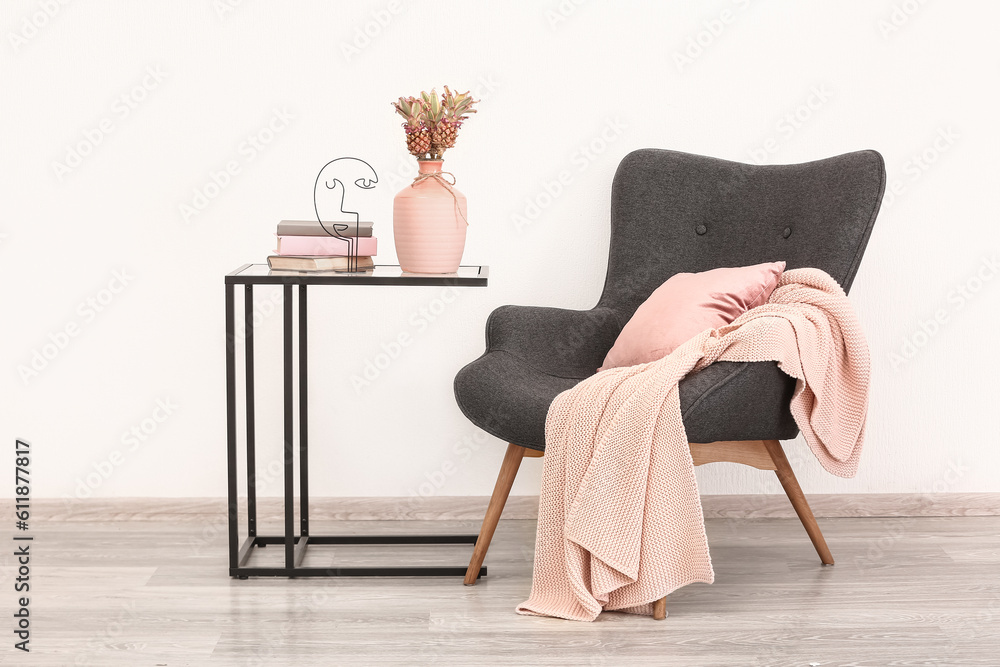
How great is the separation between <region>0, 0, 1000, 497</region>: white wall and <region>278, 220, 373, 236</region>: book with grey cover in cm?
45

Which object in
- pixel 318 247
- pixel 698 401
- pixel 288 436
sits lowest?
pixel 288 436

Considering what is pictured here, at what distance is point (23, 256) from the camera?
233cm

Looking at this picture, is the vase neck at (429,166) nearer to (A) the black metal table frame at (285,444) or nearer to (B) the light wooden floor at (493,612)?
(A) the black metal table frame at (285,444)

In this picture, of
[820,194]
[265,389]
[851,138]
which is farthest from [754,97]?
[265,389]

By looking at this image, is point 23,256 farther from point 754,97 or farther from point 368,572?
point 754,97

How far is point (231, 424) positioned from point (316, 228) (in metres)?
0.44

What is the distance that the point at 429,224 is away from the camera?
1.86m

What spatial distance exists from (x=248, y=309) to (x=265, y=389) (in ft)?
Result: 1.58

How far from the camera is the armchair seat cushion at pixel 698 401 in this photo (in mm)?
1691

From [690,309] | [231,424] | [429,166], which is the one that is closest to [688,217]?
[690,309]

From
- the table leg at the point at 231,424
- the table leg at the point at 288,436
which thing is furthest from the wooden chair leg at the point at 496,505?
the table leg at the point at 231,424

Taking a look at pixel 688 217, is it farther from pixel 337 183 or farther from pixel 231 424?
pixel 231 424

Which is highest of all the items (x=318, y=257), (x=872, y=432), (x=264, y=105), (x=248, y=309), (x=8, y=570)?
(x=264, y=105)

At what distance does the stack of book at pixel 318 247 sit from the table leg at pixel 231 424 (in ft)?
0.43
